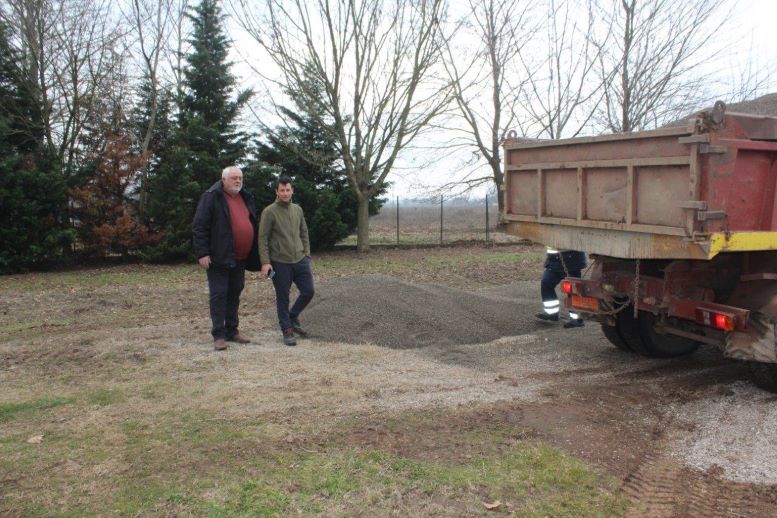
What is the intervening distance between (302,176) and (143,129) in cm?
500

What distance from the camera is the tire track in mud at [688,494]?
11.2ft

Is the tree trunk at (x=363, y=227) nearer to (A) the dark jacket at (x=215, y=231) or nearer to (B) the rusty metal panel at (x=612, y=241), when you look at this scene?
(A) the dark jacket at (x=215, y=231)

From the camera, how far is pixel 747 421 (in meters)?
4.67

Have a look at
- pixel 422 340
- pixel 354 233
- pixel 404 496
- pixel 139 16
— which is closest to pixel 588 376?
pixel 422 340

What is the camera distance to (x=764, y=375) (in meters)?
5.11

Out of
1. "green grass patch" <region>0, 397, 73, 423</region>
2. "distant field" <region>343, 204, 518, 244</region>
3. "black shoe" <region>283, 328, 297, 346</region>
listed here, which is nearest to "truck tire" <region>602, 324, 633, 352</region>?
"black shoe" <region>283, 328, 297, 346</region>

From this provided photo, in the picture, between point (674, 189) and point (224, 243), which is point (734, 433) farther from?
point (224, 243)

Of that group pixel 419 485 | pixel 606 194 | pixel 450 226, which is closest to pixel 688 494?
pixel 419 485

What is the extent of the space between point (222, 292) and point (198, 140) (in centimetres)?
1248

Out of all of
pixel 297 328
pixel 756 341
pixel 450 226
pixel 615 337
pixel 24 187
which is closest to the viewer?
pixel 756 341

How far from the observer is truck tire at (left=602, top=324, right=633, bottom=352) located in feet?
21.7

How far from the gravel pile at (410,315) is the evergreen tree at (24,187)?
374 inches

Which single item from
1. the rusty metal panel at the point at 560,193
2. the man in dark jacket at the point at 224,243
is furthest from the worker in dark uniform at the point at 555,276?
the man in dark jacket at the point at 224,243

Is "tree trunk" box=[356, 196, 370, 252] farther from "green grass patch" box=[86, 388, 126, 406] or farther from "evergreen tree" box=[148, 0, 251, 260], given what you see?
"green grass patch" box=[86, 388, 126, 406]
